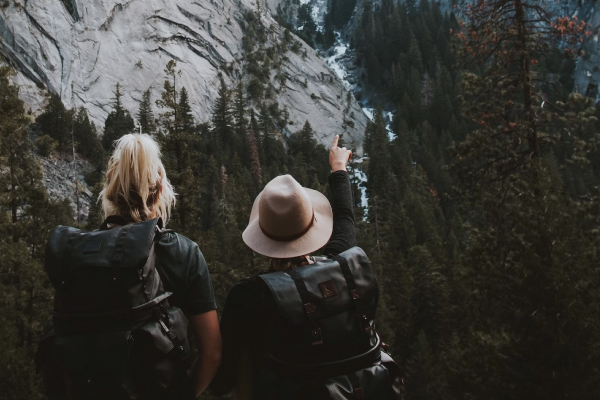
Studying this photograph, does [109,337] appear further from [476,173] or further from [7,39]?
[7,39]

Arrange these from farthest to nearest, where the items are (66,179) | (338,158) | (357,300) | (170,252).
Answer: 1. (66,179)
2. (338,158)
3. (170,252)
4. (357,300)

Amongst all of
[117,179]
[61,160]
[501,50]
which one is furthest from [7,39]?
[117,179]

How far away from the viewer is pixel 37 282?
17.7 meters

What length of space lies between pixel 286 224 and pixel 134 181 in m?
0.80

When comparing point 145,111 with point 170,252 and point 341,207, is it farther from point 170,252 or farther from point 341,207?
point 170,252

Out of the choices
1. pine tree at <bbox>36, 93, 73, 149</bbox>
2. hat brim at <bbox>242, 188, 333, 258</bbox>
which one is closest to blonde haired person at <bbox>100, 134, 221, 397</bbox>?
hat brim at <bbox>242, 188, 333, 258</bbox>

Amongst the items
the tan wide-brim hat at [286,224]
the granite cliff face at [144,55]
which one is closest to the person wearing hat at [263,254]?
the tan wide-brim hat at [286,224]

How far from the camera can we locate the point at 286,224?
8.69ft

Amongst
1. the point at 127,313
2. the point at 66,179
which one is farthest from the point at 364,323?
the point at 66,179

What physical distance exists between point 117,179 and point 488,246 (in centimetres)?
922

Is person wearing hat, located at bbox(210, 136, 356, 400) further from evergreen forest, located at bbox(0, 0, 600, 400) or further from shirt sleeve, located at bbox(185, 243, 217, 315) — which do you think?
evergreen forest, located at bbox(0, 0, 600, 400)

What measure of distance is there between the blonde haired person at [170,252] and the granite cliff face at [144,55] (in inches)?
2180

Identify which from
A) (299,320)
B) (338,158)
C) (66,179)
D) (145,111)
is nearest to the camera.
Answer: (299,320)

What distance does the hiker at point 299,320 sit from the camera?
240cm
